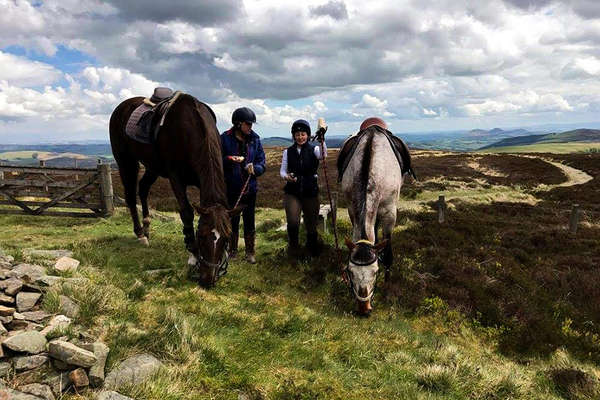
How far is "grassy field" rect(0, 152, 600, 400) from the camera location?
13.0 ft

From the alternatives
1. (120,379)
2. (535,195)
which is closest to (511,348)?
(120,379)

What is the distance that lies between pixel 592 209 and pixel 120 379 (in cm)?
2605

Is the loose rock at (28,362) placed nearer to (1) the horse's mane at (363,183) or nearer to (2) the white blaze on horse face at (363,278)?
(2) the white blaze on horse face at (363,278)

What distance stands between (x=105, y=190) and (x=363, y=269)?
434 inches

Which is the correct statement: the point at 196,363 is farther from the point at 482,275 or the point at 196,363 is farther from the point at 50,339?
the point at 482,275

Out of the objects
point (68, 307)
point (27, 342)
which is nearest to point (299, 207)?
point (68, 307)

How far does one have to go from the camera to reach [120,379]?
3363 mm

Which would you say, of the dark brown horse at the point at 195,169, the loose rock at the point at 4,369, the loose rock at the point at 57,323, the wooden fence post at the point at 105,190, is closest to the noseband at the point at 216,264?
the dark brown horse at the point at 195,169

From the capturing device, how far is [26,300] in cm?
411

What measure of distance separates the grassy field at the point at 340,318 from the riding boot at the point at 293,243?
329 mm

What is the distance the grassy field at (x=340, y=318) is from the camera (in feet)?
13.0

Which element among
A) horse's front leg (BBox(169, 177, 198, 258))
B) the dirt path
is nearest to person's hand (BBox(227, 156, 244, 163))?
horse's front leg (BBox(169, 177, 198, 258))

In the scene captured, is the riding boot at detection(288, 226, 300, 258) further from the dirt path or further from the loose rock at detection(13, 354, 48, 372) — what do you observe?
the dirt path

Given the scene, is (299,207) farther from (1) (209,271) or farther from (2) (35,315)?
(2) (35,315)
